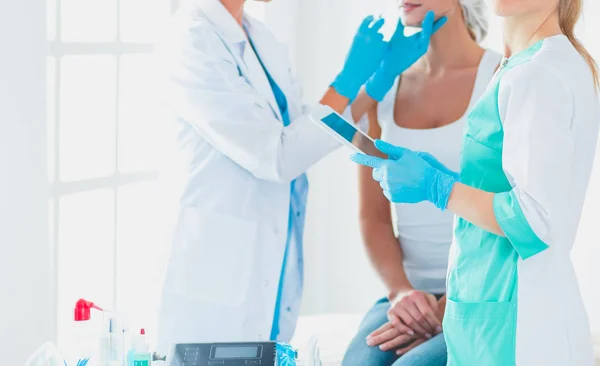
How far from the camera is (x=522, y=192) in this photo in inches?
48.9

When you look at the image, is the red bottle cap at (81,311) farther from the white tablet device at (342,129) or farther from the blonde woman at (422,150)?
the blonde woman at (422,150)

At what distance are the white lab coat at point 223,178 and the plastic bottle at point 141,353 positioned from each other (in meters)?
0.51

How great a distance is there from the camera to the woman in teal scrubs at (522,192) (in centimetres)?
124

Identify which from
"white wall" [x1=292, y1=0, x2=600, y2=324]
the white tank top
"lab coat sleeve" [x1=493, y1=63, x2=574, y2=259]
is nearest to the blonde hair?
"lab coat sleeve" [x1=493, y1=63, x2=574, y2=259]

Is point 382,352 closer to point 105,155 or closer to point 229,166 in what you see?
point 229,166

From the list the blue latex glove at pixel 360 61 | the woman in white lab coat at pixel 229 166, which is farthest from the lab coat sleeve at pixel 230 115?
the blue latex glove at pixel 360 61

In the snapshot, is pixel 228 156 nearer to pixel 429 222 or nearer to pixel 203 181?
pixel 203 181

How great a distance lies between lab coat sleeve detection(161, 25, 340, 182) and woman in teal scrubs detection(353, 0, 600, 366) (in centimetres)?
40

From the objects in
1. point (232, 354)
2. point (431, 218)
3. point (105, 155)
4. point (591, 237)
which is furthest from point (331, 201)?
point (232, 354)

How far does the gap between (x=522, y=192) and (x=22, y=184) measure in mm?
949

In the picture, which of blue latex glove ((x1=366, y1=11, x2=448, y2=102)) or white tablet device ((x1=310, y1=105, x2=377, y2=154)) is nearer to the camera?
white tablet device ((x1=310, y1=105, x2=377, y2=154))

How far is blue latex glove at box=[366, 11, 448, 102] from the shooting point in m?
1.90

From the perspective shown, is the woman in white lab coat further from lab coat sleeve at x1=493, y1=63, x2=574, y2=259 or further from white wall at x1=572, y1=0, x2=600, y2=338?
white wall at x1=572, y1=0, x2=600, y2=338

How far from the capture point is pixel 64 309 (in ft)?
6.98
